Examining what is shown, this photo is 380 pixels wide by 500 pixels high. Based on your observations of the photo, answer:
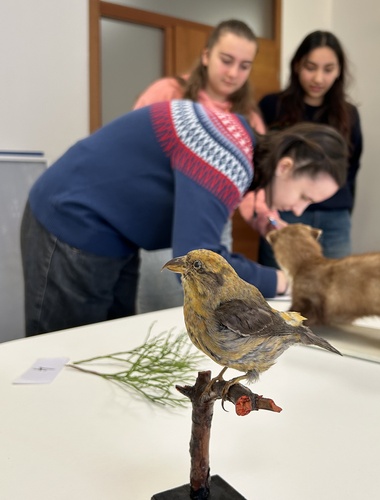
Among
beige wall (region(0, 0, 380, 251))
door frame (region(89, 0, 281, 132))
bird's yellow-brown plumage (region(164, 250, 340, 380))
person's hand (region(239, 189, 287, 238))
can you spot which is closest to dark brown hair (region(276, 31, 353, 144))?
person's hand (region(239, 189, 287, 238))

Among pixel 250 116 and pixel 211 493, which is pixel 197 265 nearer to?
pixel 211 493

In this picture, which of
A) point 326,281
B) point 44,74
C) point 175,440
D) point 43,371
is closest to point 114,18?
point 44,74

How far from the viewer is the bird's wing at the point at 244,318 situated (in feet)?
1.61

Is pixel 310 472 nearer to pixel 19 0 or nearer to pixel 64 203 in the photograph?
pixel 64 203

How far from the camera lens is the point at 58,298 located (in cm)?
129

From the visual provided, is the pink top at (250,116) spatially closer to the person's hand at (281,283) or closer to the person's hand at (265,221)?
the person's hand at (265,221)

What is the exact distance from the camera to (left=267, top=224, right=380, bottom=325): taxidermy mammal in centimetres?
107

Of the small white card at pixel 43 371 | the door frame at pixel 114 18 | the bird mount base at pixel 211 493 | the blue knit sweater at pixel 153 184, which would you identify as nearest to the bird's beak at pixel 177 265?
the bird mount base at pixel 211 493

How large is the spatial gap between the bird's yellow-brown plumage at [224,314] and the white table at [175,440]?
0.55 feet

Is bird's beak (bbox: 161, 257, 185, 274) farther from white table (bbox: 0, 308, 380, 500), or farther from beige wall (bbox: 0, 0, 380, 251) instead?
beige wall (bbox: 0, 0, 380, 251)

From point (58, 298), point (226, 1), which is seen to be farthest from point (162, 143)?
point (226, 1)

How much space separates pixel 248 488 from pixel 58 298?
2.65 feet

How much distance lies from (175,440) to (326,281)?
1.81ft

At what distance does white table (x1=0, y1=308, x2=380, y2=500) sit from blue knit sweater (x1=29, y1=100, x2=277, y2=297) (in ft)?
1.12
